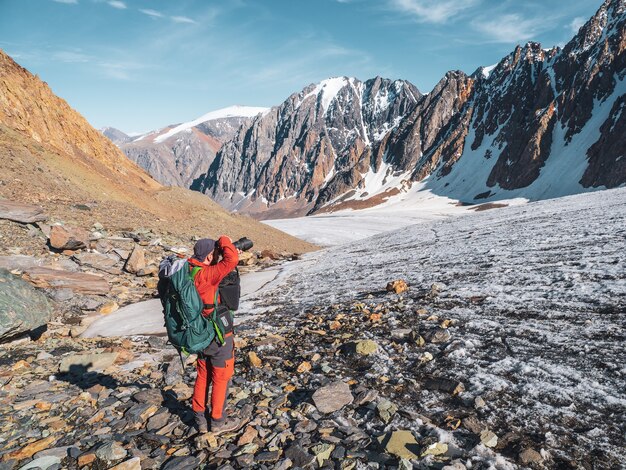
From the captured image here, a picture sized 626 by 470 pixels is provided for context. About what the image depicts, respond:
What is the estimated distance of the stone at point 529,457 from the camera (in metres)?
3.75

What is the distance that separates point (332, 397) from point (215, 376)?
1782 mm

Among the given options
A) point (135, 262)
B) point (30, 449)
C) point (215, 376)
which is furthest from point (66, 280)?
point (215, 376)

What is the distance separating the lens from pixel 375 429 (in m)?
4.71

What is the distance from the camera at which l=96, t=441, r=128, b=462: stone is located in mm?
4531

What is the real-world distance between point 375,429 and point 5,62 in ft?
185

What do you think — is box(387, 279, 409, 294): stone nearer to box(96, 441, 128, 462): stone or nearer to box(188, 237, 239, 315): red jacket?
box(188, 237, 239, 315): red jacket

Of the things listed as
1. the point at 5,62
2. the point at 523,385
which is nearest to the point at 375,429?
the point at 523,385

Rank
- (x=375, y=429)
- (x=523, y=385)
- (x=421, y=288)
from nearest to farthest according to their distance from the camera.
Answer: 1. (x=375, y=429)
2. (x=523, y=385)
3. (x=421, y=288)

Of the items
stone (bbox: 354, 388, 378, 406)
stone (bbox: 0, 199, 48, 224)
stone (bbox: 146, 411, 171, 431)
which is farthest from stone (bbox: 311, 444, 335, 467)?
stone (bbox: 0, 199, 48, 224)

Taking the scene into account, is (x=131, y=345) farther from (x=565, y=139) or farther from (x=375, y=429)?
(x=565, y=139)

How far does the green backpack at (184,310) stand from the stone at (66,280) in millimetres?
11279

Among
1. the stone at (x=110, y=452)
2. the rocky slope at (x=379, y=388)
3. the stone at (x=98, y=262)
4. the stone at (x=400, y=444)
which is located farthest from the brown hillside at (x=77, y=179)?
the stone at (x=400, y=444)

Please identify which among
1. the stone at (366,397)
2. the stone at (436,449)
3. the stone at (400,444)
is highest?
the stone at (436,449)

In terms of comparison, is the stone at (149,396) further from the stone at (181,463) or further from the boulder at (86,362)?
the boulder at (86,362)
